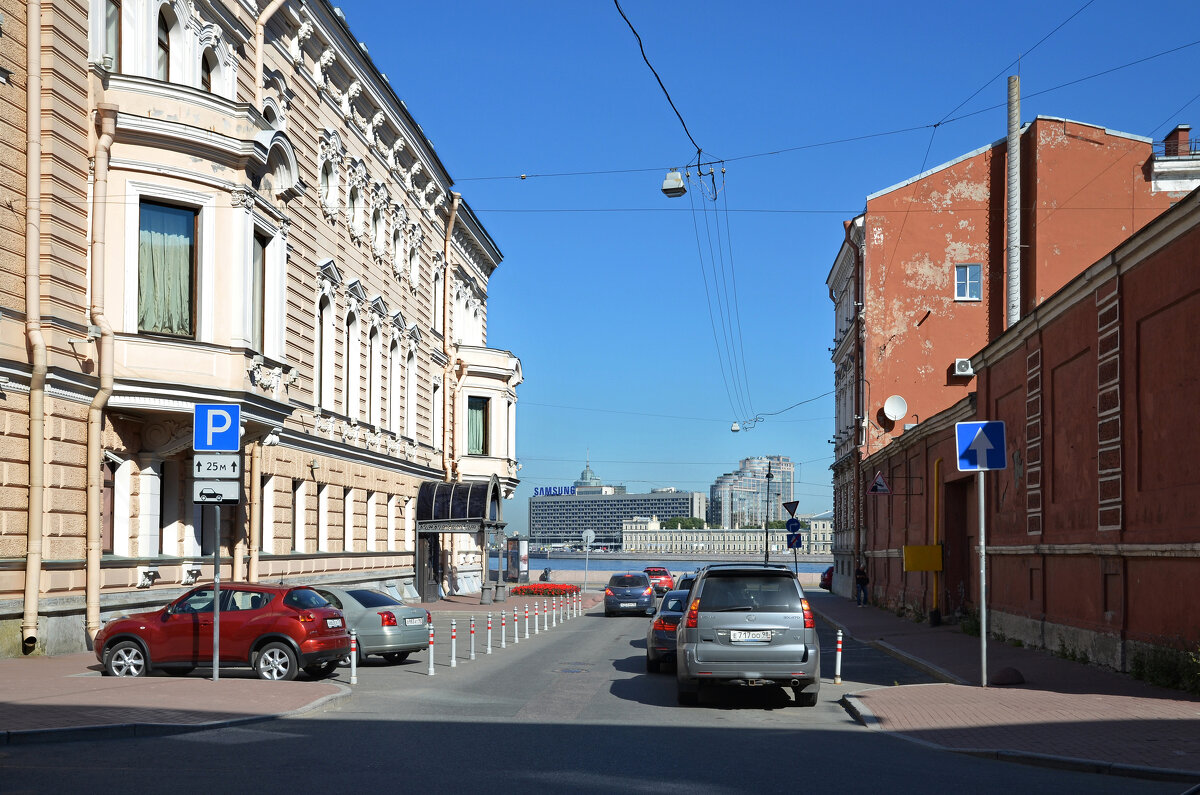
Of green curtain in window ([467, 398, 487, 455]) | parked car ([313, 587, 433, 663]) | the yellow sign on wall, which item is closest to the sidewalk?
parked car ([313, 587, 433, 663])

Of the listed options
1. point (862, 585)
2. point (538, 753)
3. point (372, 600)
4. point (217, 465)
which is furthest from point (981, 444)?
point (862, 585)

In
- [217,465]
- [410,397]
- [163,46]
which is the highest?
[163,46]

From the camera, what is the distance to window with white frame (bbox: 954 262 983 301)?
4481 cm

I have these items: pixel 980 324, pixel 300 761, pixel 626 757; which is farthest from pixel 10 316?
pixel 980 324

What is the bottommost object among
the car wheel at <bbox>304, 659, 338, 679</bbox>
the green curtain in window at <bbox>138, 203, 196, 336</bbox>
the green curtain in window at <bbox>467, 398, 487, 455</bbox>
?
the car wheel at <bbox>304, 659, 338, 679</bbox>

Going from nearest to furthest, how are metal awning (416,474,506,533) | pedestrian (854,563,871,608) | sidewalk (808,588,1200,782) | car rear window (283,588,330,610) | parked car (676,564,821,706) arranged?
sidewalk (808,588,1200,782) < parked car (676,564,821,706) < car rear window (283,588,330,610) < metal awning (416,474,506,533) < pedestrian (854,563,871,608)

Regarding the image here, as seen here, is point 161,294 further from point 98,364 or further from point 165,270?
point 98,364

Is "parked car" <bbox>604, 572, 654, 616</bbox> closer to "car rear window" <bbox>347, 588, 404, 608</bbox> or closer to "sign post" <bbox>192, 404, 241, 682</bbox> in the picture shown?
"car rear window" <bbox>347, 588, 404, 608</bbox>

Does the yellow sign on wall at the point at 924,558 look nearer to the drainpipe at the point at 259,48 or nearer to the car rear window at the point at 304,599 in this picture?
the car rear window at the point at 304,599

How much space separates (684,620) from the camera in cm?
1493

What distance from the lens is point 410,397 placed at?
140ft

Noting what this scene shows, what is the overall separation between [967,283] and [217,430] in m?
34.3

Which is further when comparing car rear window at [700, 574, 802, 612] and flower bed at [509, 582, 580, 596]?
flower bed at [509, 582, 580, 596]

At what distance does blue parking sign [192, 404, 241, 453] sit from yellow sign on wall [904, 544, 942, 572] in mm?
18793
